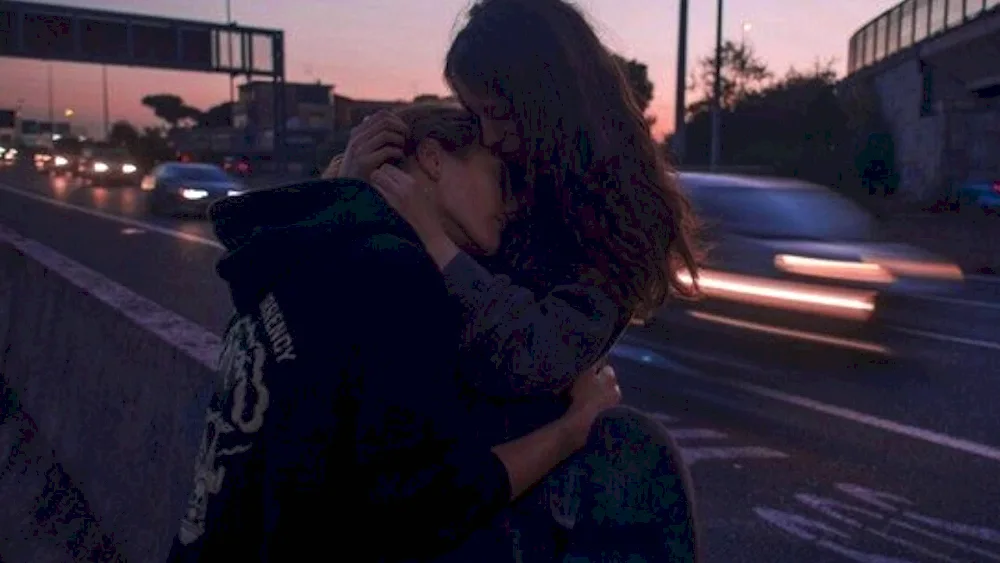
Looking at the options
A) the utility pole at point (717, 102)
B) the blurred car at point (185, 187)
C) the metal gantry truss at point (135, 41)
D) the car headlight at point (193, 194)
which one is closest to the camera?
the car headlight at point (193, 194)

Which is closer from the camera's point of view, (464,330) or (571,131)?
(464,330)

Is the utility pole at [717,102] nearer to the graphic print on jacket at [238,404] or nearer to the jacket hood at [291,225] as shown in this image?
the jacket hood at [291,225]

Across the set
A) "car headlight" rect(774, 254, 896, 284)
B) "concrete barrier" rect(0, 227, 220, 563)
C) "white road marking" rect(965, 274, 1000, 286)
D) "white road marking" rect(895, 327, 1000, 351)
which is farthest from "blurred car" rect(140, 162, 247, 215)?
"concrete barrier" rect(0, 227, 220, 563)

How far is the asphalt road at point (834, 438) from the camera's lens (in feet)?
19.2

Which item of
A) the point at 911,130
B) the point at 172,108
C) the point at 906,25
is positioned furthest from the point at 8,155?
the point at 911,130

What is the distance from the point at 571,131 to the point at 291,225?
41 cm

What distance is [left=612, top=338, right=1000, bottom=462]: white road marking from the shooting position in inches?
303

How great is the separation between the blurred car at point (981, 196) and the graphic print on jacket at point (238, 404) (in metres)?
29.5

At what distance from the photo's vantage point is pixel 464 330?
166 centimetres

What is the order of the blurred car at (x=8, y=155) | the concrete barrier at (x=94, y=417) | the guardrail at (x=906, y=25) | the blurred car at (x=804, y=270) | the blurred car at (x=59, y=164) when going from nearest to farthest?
the concrete barrier at (x=94, y=417), the blurred car at (x=804, y=270), the guardrail at (x=906, y=25), the blurred car at (x=59, y=164), the blurred car at (x=8, y=155)

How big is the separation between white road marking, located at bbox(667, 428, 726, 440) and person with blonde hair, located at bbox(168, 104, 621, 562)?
641 cm

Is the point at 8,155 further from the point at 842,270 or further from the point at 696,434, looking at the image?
the point at 696,434

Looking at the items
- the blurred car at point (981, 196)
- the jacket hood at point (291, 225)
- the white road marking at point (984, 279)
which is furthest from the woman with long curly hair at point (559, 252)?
the blurred car at point (981, 196)

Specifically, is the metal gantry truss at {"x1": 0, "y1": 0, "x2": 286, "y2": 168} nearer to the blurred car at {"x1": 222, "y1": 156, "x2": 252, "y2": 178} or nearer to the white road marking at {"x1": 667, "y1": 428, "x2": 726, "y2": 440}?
the blurred car at {"x1": 222, "y1": 156, "x2": 252, "y2": 178}
